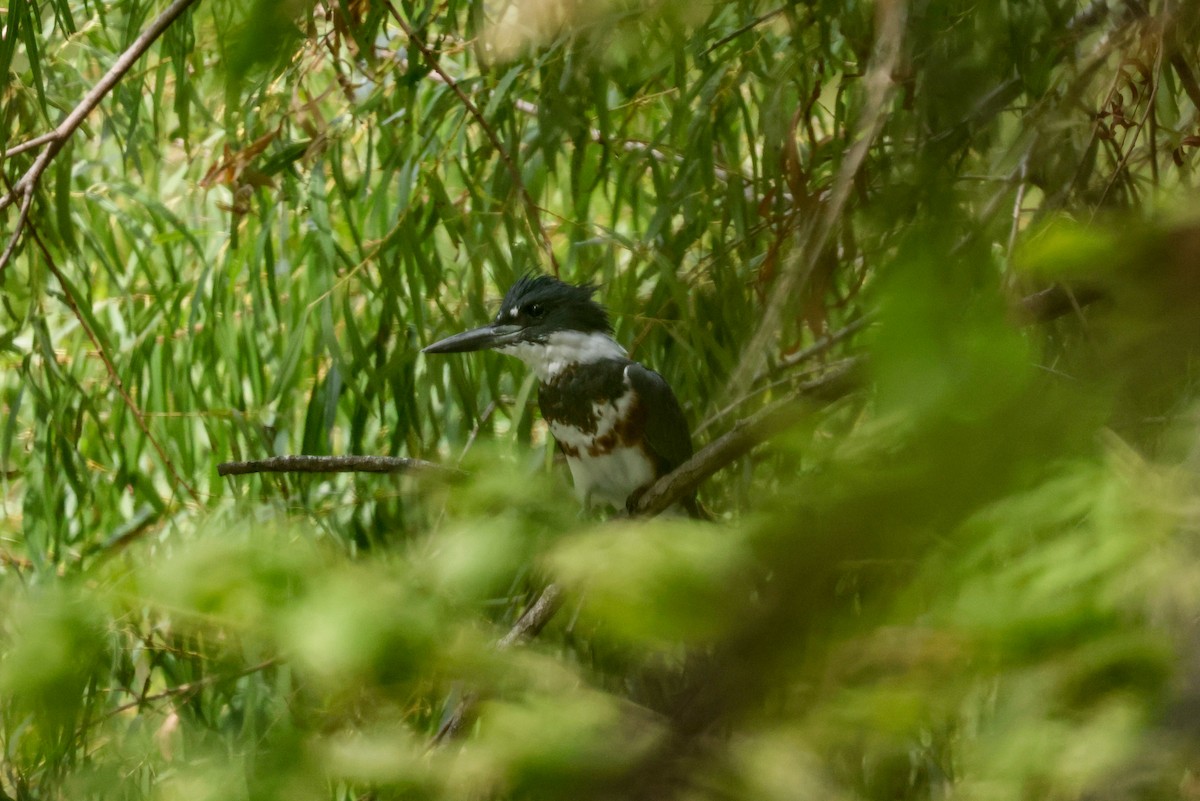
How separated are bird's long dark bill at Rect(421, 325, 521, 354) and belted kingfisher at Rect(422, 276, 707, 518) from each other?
0.07 meters

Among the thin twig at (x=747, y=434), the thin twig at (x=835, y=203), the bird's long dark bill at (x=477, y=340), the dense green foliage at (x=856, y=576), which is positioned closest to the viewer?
the dense green foliage at (x=856, y=576)

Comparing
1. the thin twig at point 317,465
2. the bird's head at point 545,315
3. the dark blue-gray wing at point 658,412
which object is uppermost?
the thin twig at point 317,465

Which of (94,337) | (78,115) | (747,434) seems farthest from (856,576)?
(94,337)

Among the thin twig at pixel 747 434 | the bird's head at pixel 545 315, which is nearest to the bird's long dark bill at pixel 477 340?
the bird's head at pixel 545 315

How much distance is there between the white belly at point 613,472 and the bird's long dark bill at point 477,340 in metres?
0.26

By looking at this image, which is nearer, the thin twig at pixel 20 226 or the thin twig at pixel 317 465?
the thin twig at pixel 317 465

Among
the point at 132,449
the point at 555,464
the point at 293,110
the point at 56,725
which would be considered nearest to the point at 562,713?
the point at 56,725

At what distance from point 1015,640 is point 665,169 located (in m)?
1.75

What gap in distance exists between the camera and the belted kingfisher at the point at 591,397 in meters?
2.04

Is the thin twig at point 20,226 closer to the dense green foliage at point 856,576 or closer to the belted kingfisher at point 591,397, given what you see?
the dense green foliage at point 856,576

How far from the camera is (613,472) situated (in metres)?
2.10

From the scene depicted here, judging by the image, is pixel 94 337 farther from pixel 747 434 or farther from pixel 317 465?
pixel 747 434

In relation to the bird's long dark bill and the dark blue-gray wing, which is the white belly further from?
the bird's long dark bill

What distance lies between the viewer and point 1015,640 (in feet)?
1.30
